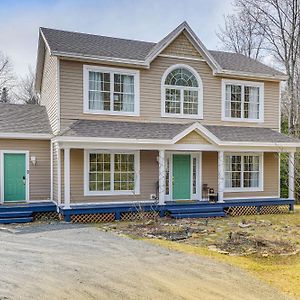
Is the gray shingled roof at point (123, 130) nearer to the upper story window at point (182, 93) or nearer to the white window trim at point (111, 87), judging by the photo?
the white window trim at point (111, 87)

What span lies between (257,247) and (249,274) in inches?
90.3

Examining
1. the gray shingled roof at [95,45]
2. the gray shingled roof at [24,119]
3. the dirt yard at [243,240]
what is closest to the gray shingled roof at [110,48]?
the gray shingled roof at [95,45]

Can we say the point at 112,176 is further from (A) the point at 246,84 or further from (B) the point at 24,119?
(A) the point at 246,84

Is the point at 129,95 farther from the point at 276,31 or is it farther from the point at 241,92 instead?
the point at 276,31

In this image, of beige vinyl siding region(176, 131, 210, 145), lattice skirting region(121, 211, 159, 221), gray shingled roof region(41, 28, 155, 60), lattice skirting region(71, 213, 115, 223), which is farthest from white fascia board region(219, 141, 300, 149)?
lattice skirting region(71, 213, 115, 223)

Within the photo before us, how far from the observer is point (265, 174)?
1736cm

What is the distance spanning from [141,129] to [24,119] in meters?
5.10

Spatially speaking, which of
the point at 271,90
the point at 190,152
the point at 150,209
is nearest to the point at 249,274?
the point at 150,209

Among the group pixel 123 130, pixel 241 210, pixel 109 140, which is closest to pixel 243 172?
pixel 241 210

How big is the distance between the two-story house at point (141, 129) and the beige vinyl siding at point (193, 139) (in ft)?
0.14

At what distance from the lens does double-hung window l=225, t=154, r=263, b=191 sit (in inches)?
659

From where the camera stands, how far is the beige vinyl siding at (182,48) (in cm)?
1595

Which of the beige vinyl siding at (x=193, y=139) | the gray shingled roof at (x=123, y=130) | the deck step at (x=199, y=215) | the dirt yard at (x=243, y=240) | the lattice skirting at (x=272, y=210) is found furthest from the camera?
the lattice skirting at (x=272, y=210)

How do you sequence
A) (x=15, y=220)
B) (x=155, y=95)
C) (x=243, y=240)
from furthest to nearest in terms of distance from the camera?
(x=155, y=95)
(x=15, y=220)
(x=243, y=240)
